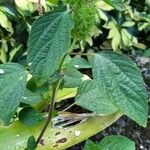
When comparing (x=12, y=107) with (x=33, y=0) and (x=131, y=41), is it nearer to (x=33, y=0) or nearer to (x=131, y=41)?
(x=33, y=0)

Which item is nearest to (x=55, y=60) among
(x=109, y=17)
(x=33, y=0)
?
(x=33, y=0)

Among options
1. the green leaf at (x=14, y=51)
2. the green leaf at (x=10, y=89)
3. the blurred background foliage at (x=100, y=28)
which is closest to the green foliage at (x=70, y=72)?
the green leaf at (x=10, y=89)

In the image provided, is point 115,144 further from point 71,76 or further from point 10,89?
point 10,89

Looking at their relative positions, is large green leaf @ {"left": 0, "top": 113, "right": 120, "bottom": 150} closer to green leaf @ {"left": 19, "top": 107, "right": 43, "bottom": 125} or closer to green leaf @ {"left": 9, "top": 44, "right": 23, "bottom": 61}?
green leaf @ {"left": 19, "top": 107, "right": 43, "bottom": 125}

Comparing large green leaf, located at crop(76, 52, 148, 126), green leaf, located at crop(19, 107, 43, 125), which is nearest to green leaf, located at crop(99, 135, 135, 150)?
green leaf, located at crop(19, 107, 43, 125)

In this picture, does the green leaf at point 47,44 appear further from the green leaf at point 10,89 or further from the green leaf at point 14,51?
the green leaf at point 14,51

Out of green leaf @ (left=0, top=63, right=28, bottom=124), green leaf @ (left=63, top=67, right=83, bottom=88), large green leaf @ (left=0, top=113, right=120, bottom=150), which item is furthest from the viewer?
large green leaf @ (left=0, top=113, right=120, bottom=150)
